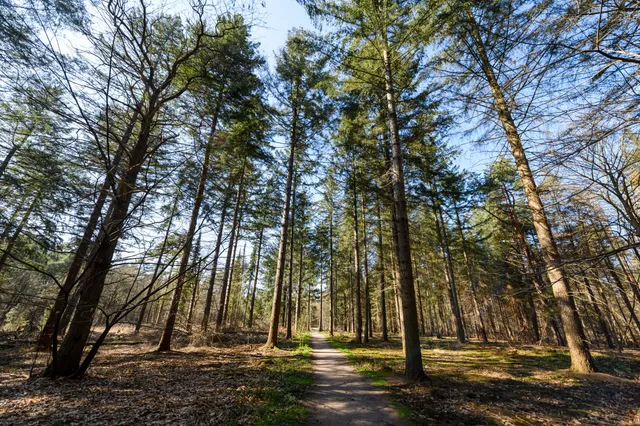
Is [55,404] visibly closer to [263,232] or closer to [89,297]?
[89,297]

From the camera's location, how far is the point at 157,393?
184 inches

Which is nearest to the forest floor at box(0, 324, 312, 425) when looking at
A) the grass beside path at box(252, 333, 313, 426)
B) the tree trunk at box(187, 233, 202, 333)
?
the grass beside path at box(252, 333, 313, 426)

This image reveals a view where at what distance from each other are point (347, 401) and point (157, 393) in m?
3.78

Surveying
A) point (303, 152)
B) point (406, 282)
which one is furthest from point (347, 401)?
point (303, 152)

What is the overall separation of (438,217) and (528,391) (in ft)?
44.7

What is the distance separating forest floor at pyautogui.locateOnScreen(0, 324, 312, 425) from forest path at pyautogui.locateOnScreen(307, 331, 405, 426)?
0.31 m

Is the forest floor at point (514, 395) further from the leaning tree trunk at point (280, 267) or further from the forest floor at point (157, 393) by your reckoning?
the leaning tree trunk at point (280, 267)

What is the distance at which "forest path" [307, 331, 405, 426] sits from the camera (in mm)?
4145

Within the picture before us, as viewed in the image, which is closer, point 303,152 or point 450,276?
point 303,152

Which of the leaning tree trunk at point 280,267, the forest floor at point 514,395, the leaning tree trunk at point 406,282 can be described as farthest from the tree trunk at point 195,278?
the leaning tree trunk at point 406,282

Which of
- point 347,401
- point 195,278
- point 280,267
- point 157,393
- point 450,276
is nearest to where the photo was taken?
point 157,393

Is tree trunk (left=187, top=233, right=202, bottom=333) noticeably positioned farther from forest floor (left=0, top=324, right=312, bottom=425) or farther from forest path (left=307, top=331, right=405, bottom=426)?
forest path (left=307, top=331, right=405, bottom=426)

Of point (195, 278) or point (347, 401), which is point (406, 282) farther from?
point (195, 278)

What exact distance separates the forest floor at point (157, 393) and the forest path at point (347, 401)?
31cm
